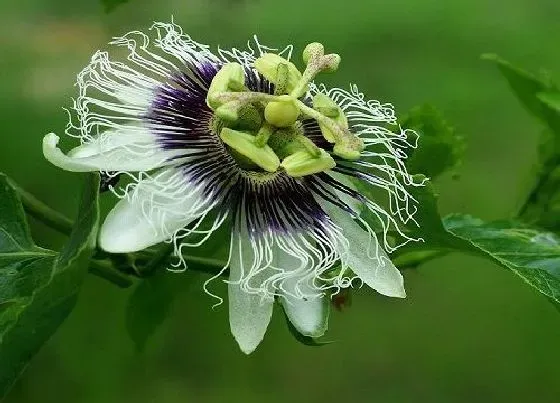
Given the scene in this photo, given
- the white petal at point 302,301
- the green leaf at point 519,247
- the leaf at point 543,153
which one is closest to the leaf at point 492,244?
the green leaf at point 519,247

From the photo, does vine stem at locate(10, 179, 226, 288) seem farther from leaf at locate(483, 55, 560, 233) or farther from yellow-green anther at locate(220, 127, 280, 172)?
leaf at locate(483, 55, 560, 233)

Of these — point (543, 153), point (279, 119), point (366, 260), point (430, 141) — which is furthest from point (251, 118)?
point (543, 153)

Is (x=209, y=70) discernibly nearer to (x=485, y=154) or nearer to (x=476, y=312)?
(x=476, y=312)

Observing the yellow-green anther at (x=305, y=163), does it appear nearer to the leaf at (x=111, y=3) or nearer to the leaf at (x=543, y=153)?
the leaf at (x=111, y=3)

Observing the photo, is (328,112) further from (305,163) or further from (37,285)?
(37,285)

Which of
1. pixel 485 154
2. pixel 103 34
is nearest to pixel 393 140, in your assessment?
pixel 485 154

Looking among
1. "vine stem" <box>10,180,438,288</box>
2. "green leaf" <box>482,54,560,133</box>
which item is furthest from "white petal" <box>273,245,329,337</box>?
"green leaf" <box>482,54,560,133</box>
